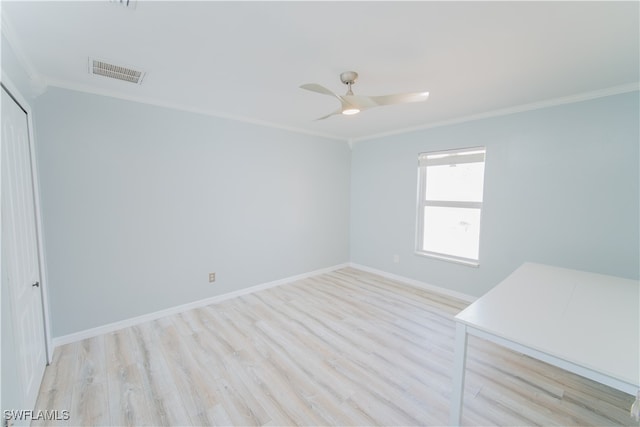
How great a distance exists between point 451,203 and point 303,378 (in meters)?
2.93

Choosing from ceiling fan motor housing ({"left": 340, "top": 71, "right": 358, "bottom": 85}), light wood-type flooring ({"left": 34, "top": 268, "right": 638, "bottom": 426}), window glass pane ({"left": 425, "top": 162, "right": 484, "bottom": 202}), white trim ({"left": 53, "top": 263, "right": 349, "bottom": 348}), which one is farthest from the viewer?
window glass pane ({"left": 425, "top": 162, "right": 484, "bottom": 202})

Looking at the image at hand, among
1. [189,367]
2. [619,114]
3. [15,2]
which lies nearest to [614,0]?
[619,114]

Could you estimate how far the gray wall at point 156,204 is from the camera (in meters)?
2.40

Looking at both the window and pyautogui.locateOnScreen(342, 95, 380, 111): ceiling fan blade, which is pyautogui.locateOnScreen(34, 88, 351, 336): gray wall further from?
pyautogui.locateOnScreen(342, 95, 380, 111): ceiling fan blade

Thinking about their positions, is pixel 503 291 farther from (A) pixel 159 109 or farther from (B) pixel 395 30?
(A) pixel 159 109

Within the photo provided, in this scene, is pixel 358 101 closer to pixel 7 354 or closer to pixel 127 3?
pixel 127 3

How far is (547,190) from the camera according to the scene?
111 inches

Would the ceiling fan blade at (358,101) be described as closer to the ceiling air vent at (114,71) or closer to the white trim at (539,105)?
the ceiling air vent at (114,71)

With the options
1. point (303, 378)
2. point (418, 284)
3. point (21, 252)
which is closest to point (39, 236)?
point (21, 252)

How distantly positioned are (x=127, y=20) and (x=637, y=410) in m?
2.96

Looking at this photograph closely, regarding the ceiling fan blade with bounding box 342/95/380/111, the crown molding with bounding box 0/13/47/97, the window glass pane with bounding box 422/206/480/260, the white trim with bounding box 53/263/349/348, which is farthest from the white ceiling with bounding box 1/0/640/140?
the white trim with bounding box 53/263/349/348

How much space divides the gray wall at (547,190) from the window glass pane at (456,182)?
0.17 m

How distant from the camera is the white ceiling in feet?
4.58

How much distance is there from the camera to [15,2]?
134cm
